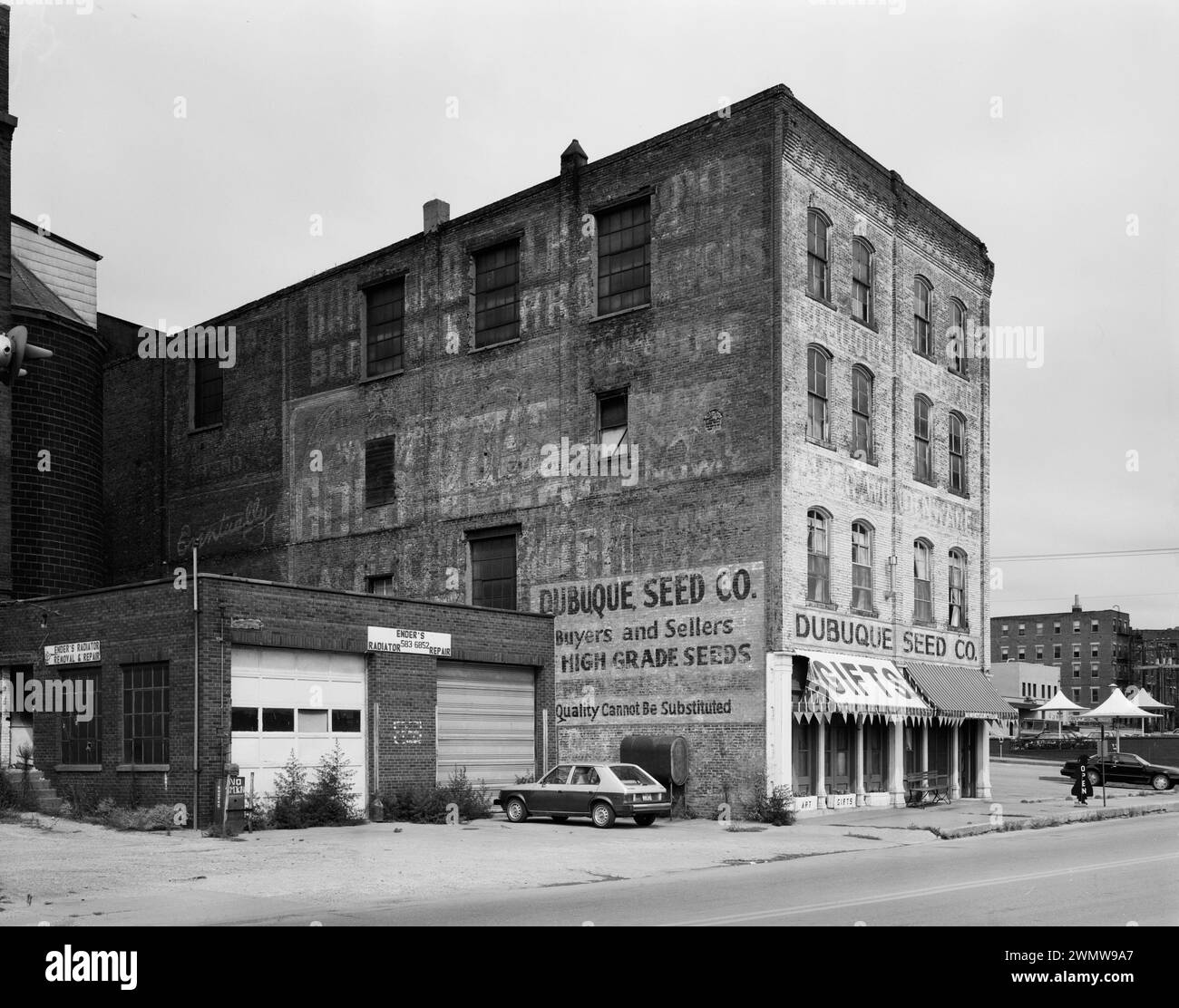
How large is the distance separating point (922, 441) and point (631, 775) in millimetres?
14547

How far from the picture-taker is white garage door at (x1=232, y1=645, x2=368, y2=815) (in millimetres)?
25078

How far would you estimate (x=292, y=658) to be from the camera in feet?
86.0

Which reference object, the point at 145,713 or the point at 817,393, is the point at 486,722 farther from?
the point at 817,393

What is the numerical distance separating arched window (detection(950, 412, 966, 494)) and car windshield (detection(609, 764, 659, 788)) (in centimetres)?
1553

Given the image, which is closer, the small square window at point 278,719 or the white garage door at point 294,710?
Result: the white garage door at point 294,710

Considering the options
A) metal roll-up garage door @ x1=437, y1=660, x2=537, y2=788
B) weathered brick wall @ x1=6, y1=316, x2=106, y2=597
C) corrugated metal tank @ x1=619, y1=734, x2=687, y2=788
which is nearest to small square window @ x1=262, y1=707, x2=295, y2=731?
metal roll-up garage door @ x1=437, y1=660, x2=537, y2=788

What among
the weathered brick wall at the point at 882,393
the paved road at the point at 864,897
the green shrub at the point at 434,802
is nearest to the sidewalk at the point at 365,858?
the green shrub at the point at 434,802

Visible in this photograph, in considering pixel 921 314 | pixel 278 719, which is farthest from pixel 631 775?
pixel 921 314

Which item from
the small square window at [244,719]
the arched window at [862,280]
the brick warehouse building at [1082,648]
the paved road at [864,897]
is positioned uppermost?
the arched window at [862,280]

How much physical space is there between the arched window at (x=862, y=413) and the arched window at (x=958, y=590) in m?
5.96

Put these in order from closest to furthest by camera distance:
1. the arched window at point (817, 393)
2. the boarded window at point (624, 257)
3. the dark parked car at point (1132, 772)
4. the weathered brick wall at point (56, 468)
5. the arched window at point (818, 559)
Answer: the arched window at point (818, 559)
the arched window at point (817, 393)
the boarded window at point (624, 257)
the weathered brick wall at point (56, 468)
the dark parked car at point (1132, 772)

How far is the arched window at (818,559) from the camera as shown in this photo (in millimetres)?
30103

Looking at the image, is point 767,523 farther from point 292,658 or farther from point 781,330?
point 292,658

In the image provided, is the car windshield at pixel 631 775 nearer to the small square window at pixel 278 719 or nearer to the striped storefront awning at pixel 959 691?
the small square window at pixel 278 719
